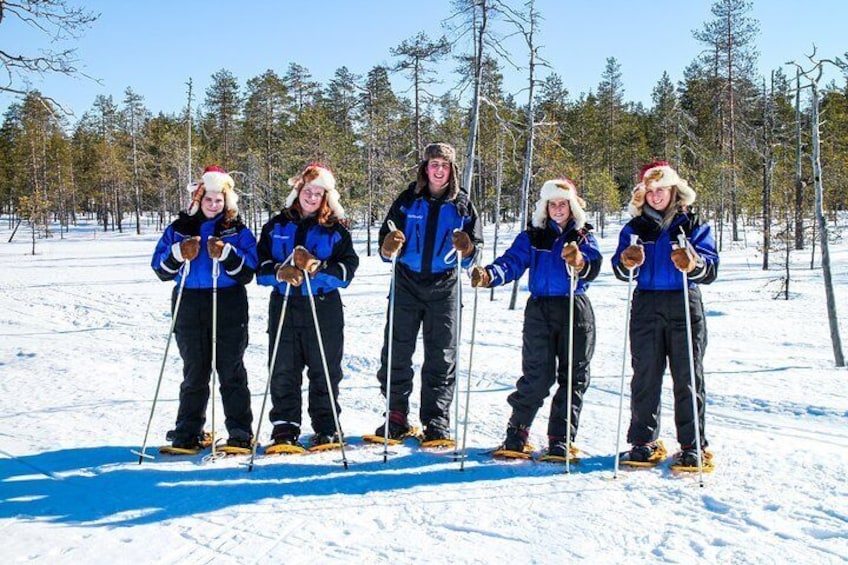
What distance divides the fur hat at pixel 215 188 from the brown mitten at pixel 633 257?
9.32 ft

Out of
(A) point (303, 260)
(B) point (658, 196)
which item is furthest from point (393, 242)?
(B) point (658, 196)

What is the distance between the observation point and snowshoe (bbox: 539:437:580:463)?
4625mm

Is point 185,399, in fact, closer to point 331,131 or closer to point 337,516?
point 337,516

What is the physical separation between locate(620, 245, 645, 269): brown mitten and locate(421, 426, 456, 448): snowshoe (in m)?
1.90

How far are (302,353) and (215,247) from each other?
1.03 meters

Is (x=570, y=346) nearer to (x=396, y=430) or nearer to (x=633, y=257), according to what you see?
(x=633, y=257)

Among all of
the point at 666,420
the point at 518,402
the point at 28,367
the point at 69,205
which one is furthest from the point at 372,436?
the point at 69,205

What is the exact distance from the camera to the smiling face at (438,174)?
497 cm

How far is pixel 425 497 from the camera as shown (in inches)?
158

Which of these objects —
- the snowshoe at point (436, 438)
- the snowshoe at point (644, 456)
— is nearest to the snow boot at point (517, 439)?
the snowshoe at point (436, 438)

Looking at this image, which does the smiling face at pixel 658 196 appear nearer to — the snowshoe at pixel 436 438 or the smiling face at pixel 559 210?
the smiling face at pixel 559 210

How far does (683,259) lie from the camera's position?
4191mm

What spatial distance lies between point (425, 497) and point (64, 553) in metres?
1.95

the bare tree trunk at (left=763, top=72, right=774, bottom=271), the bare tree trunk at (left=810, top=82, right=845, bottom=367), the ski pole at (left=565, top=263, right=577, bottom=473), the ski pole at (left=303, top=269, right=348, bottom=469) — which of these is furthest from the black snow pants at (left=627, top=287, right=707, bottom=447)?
the bare tree trunk at (left=763, top=72, right=774, bottom=271)
